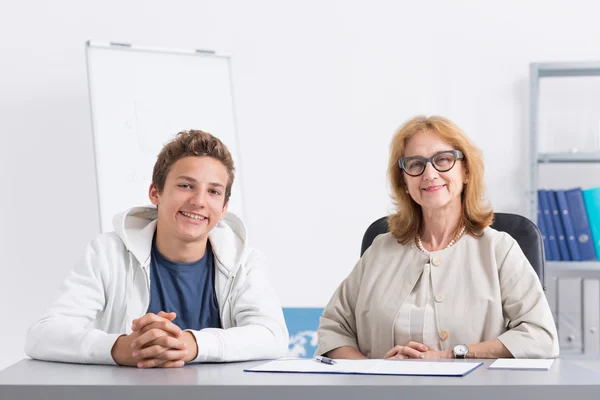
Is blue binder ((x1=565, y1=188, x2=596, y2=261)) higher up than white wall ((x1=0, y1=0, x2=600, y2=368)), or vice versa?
white wall ((x1=0, y1=0, x2=600, y2=368))

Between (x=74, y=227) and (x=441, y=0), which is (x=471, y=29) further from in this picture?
(x=74, y=227)

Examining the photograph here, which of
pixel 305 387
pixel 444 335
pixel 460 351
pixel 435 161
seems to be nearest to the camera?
pixel 305 387

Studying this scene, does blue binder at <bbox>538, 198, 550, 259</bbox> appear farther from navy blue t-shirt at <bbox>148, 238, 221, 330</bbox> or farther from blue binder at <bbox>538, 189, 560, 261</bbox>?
navy blue t-shirt at <bbox>148, 238, 221, 330</bbox>

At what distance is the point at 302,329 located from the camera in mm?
3627

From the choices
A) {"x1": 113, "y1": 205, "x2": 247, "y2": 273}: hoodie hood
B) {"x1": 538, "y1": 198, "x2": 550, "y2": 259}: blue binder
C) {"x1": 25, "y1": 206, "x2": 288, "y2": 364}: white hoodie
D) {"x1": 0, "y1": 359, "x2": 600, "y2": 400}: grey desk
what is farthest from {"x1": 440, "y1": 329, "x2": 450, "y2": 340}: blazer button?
{"x1": 538, "y1": 198, "x2": 550, "y2": 259}: blue binder

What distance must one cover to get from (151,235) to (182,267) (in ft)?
0.34

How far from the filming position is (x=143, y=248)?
178 cm

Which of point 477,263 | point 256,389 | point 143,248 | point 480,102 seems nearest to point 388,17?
point 480,102

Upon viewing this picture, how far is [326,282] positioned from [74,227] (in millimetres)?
1191

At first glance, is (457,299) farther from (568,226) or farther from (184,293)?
(568,226)

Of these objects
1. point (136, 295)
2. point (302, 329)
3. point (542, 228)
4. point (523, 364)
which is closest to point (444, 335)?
point (523, 364)

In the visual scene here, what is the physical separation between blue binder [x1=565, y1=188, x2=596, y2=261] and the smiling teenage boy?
1886 millimetres

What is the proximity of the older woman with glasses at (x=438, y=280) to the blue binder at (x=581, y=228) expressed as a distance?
55.7 inches

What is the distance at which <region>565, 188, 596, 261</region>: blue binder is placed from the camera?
3.30 m
